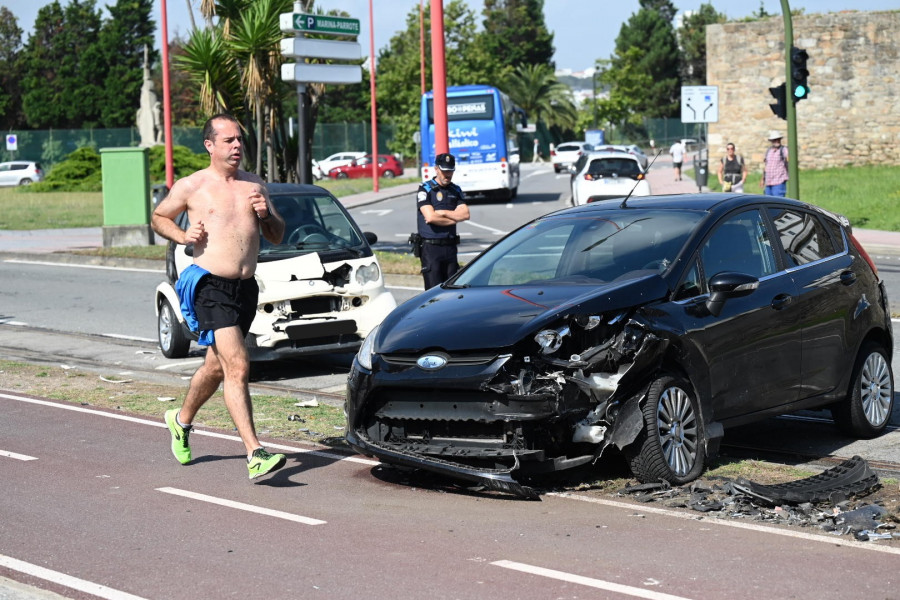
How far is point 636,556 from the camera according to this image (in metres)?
5.26

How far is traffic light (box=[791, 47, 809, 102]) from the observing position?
21500 millimetres

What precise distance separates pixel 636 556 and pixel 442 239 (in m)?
6.45

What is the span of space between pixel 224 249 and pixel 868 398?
4252mm

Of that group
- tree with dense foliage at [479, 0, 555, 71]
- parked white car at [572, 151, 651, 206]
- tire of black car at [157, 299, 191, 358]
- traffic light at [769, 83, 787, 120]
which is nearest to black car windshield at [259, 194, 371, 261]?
tire of black car at [157, 299, 191, 358]

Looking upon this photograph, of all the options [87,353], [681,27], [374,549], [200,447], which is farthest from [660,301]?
[681,27]

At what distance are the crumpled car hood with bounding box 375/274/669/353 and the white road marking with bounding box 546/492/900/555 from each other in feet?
2.99

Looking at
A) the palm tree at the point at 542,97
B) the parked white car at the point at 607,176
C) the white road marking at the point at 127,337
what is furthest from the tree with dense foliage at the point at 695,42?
the white road marking at the point at 127,337

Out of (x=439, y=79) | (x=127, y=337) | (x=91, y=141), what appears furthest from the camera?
(x=91, y=141)

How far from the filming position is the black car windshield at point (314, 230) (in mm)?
11055

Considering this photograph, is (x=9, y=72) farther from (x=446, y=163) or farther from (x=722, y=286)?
(x=722, y=286)

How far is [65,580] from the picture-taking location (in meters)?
5.01

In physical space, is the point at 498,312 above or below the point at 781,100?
below

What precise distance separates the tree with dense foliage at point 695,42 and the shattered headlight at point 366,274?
103888 millimetres

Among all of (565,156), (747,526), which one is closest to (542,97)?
(565,156)
